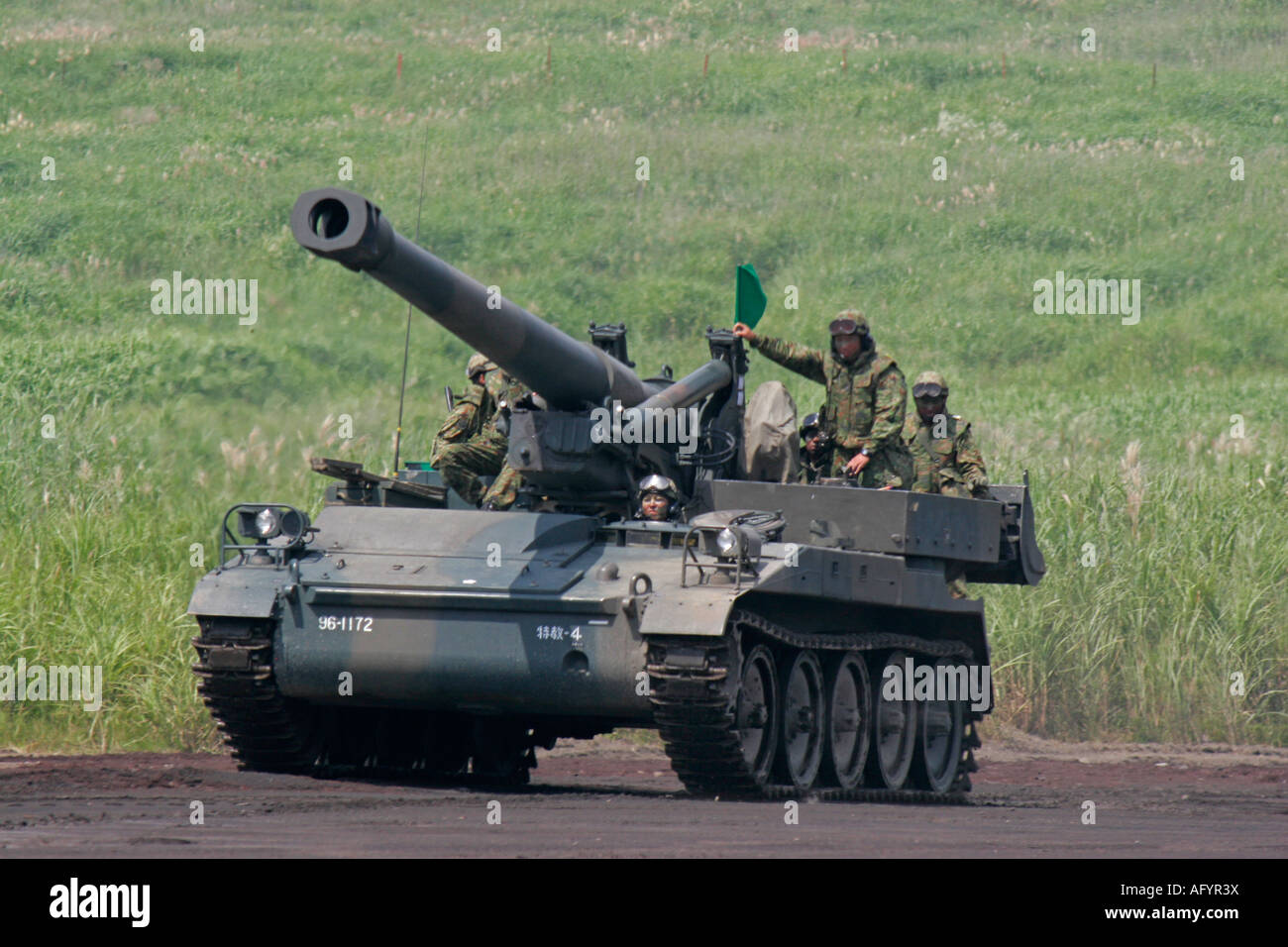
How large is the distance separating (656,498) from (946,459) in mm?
3269

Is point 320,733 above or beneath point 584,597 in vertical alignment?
beneath

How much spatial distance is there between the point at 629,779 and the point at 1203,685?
5283mm

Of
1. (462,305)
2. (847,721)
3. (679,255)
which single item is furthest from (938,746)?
(679,255)

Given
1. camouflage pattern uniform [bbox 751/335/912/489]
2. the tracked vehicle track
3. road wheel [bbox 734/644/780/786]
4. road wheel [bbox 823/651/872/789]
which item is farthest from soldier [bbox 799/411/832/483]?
the tracked vehicle track

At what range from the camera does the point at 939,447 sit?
15.0 meters

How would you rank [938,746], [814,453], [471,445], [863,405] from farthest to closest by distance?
1. [938,746]
2. [814,453]
3. [863,405]
4. [471,445]

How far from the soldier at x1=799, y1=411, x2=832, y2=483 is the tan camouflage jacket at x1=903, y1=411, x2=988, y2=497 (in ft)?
2.44

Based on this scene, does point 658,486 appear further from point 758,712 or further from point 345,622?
point 345,622

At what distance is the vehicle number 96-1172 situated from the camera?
1156 centimetres

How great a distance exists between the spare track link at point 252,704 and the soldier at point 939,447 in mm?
4824

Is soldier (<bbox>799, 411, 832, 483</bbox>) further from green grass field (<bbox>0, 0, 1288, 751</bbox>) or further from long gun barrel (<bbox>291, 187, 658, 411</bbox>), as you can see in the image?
green grass field (<bbox>0, 0, 1288, 751</bbox>)

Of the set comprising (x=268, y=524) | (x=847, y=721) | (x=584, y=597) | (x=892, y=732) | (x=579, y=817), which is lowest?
(x=579, y=817)

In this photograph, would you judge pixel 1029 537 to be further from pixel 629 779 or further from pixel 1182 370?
pixel 1182 370
